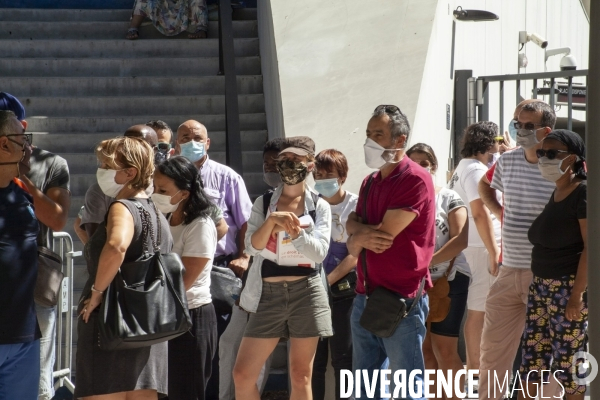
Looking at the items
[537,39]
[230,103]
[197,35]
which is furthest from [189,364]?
[537,39]

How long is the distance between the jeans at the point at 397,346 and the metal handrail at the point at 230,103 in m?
2.26

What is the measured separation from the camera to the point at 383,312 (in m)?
4.59

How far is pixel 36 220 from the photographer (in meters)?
4.27

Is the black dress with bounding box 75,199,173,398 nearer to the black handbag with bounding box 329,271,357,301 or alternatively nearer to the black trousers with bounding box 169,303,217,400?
the black trousers with bounding box 169,303,217,400

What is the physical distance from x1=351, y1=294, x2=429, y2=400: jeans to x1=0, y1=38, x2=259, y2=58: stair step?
5.59m

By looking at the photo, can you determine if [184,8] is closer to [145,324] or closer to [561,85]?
[561,85]

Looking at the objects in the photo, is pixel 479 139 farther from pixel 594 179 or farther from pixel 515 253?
pixel 594 179

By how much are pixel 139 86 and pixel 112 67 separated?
46cm

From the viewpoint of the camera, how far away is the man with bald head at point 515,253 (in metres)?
5.35

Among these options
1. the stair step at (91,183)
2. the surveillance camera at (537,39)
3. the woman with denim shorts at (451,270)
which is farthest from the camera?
the surveillance camera at (537,39)

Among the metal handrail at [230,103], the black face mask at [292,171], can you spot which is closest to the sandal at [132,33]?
the metal handrail at [230,103]

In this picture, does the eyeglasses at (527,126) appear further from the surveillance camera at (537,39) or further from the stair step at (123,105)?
the surveillance camera at (537,39)

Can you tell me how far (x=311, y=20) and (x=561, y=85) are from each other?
3566 mm

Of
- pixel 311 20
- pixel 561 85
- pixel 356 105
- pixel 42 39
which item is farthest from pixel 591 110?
pixel 42 39
